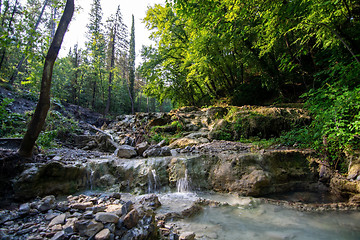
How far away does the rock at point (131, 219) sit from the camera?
2.41 metres

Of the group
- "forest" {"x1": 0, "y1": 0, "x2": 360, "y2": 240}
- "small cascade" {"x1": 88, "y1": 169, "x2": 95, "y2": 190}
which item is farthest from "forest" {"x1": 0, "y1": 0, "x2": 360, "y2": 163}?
"small cascade" {"x1": 88, "y1": 169, "x2": 95, "y2": 190}

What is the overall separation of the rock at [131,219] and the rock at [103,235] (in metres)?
0.28

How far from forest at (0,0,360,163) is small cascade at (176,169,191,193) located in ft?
12.6

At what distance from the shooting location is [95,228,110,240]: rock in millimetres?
2096

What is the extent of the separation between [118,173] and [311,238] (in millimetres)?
5385

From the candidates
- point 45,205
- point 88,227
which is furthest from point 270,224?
point 45,205

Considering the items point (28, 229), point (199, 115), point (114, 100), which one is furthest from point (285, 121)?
point (114, 100)

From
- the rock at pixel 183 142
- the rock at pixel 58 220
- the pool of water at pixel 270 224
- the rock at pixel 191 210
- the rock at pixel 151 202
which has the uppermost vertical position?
the rock at pixel 183 142

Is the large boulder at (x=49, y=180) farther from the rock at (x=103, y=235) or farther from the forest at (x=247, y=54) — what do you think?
the rock at (x=103, y=235)

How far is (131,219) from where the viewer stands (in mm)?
2449

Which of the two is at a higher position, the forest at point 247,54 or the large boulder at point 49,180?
the forest at point 247,54

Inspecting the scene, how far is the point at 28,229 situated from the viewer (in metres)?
2.39

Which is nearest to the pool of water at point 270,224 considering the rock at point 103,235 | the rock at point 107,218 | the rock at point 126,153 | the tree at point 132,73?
the rock at point 107,218

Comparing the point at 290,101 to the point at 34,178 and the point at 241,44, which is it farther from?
the point at 34,178
